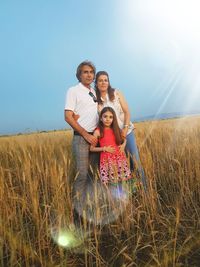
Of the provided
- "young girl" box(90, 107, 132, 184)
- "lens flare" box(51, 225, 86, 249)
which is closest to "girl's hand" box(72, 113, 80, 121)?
"young girl" box(90, 107, 132, 184)

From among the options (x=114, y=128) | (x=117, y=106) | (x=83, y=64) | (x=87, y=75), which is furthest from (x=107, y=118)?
(x=83, y=64)

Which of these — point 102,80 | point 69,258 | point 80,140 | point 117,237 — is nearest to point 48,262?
point 69,258

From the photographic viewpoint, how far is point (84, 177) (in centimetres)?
299

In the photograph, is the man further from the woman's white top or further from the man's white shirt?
the woman's white top

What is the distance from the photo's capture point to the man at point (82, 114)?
3.01 metres

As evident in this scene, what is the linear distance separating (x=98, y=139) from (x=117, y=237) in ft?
3.93

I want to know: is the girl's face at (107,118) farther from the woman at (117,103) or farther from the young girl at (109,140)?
the woman at (117,103)

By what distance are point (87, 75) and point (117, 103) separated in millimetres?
414

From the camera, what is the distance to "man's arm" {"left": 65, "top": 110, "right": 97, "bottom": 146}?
2.99 metres

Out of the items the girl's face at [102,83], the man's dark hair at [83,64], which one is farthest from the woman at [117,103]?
the man's dark hair at [83,64]

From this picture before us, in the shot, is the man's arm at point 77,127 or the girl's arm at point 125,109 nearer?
the man's arm at point 77,127

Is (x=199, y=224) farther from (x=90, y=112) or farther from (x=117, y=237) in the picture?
(x=90, y=112)

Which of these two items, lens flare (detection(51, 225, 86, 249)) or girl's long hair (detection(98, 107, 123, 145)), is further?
girl's long hair (detection(98, 107, 123, 145))

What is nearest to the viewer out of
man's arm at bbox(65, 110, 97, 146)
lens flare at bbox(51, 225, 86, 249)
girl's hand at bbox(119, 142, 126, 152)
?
lens flare at bbox(51, 225, 86, 249)
